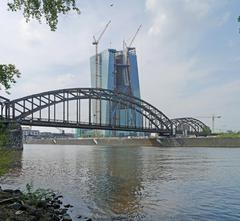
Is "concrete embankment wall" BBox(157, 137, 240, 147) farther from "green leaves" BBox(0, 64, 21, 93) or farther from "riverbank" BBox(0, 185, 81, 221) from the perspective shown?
"green leaves" BBox(0, 64, 21, 93)

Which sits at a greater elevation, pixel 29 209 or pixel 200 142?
pixel 200 142

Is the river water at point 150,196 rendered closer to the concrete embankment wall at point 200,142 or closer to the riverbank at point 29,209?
the riverbank at point 29,209

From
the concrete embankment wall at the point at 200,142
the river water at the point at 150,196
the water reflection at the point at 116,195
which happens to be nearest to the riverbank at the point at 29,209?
the river water at the point at 150,196

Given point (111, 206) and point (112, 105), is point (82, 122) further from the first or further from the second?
point (111, 206)

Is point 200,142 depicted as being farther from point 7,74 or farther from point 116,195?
point 7,74

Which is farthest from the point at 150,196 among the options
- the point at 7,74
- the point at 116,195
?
the point at 7,74

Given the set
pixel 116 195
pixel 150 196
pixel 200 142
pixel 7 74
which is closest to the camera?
pixel 7 74

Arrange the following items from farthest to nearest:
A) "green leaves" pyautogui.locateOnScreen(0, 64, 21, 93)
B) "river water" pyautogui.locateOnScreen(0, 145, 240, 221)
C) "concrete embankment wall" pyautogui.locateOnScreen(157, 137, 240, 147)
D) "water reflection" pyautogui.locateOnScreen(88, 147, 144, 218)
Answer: "concrete embankment wall" pyautogui.locateOnScreen(157, 137, 240, 147), "water reflection" pyautogui.locateOnScreen(88, 147, 144, 218), "river water" pyautogui.locateOnScreen(0, 145, 240, 221), "green leaves" pyautogui.locateOnScreen(0, 64, 21, 93)

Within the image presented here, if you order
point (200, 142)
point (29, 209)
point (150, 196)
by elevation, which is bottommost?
point (150, 196)

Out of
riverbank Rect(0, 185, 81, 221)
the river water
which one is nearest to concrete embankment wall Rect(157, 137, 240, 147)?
the river water

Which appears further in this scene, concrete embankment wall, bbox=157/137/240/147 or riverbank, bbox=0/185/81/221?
concrete embankment wall, bbox=157/137/240/147

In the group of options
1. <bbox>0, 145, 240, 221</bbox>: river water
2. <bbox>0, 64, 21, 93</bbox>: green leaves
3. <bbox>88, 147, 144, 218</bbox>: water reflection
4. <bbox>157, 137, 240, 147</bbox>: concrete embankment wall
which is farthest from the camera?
<bbox>157, 137, 240, 147</bbox>: concrete embankment wall

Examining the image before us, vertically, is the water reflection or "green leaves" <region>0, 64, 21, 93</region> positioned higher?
"green leaves" <region>0, 64, 21, 93</region>

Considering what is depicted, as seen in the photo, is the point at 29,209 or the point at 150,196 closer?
the point at 29,209
